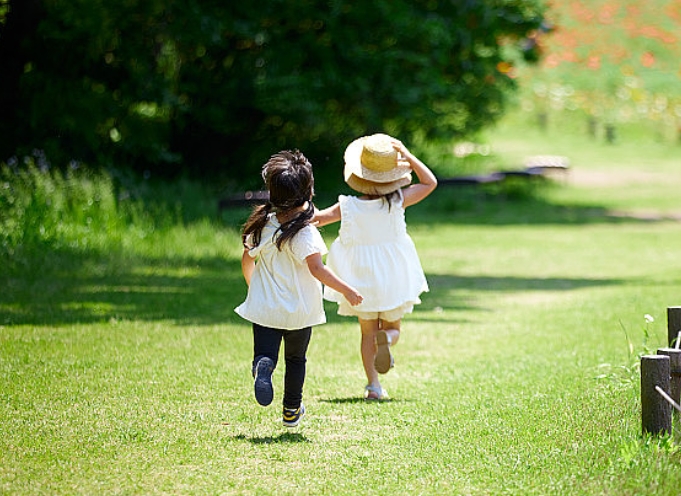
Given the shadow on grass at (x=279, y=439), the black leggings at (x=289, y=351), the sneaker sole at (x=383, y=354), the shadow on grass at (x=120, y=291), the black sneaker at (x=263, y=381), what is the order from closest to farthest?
1. the black sneaker at (x=263, y=381)
2. the shadow on grass at (x=279, y=439)
3. the black leggings at (x=289, y=351)
4. the sneaker sole at (x=383, y=354)
5. the shadow on grass at (x=120, y=291)

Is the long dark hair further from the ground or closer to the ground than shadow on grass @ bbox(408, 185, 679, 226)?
further from the ground

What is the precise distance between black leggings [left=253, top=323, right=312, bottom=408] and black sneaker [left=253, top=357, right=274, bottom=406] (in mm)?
90

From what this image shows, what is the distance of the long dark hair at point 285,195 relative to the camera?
20.9 feet

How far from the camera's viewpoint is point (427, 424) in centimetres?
679

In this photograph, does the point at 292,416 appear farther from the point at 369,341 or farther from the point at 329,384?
the point at 329,384

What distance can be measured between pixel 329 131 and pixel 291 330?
1693cm

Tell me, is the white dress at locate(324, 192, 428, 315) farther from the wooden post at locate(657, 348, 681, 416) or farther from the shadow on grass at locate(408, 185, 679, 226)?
the shadow on grass at locate(408, 185, 679, 226)

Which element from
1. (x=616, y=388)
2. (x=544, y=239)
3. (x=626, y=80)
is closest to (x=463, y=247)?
(x=544, y=239)

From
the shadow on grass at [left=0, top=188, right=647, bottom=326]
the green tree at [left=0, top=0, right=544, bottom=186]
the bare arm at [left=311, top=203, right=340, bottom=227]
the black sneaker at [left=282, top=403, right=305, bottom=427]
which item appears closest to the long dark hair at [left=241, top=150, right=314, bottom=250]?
the bare arm at [left=311, top=203, right=340, bottom=227]

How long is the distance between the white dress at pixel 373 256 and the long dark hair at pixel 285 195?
98 centimetres

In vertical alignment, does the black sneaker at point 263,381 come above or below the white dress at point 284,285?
below

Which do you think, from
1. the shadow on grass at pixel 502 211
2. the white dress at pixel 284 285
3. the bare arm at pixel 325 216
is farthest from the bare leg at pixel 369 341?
the shadow on grass at pixel 502 211

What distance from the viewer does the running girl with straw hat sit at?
7359 millimetres

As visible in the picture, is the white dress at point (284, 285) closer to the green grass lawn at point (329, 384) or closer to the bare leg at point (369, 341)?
the green grass lawn at point (329, 384)
